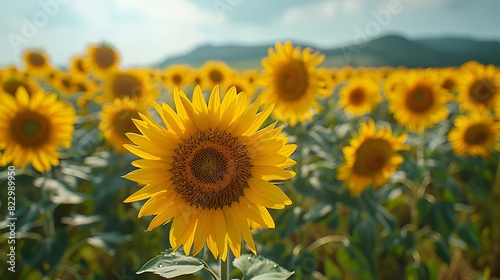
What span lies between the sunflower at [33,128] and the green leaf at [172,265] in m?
2.43

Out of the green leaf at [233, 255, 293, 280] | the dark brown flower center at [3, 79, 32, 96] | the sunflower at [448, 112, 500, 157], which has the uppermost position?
the dark brown flower center at [3, 79, 32, 96]

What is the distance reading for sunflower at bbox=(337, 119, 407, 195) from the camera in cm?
371

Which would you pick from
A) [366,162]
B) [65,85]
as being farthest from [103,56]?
[366,162]

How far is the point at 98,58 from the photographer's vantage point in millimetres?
8398

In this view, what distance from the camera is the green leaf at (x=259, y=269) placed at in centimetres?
166

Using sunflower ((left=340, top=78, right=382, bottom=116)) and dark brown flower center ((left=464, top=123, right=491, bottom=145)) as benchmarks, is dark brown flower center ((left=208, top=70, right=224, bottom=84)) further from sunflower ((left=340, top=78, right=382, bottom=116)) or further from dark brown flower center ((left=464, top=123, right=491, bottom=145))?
dark brown flower center ((left=464, top=123, right=491, bottom=145))

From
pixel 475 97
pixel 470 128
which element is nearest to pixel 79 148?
pixel 470 128

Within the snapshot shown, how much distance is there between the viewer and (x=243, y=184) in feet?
5.87

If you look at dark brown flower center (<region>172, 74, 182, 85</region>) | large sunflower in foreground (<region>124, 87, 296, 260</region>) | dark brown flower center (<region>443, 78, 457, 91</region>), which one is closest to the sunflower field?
large sunflower in foreground (<region>124, 87, 296, 260</region>)

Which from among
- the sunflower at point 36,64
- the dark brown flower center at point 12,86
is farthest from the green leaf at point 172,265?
the sunflower at point 36,64

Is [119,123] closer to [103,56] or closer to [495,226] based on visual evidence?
[495,226]

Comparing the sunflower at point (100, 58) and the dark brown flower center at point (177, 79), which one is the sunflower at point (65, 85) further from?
the dark brown flower center at point (177, 79)

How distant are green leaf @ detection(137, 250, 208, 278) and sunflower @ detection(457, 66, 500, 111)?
5975 mm

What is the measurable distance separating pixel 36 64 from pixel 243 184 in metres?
11.1
